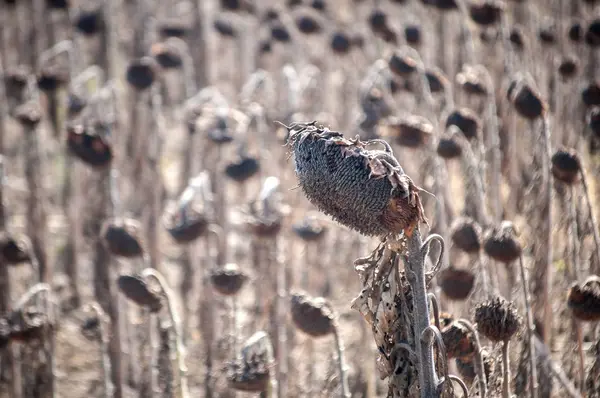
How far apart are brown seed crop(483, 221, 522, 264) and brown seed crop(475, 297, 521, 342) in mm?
483

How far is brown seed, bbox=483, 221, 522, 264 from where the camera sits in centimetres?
250

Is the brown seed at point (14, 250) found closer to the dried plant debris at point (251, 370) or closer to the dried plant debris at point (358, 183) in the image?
the dried plant debris at point (251, 370)

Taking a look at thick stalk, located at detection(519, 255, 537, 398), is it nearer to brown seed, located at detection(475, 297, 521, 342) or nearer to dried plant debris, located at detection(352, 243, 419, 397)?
brown seed, located at detection(475, 297, 521, 342)

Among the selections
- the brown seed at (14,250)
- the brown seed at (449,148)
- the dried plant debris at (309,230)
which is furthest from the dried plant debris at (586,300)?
the brown seed at (14,250)

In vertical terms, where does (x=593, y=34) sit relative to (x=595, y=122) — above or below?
above

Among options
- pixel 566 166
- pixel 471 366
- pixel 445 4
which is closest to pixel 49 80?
pixel 445 4

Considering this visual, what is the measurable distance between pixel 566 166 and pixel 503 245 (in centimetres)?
47

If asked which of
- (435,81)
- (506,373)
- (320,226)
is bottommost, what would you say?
(506,373)

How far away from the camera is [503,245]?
2518 millimetres

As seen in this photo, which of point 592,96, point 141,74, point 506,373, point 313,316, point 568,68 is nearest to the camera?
point 506,373

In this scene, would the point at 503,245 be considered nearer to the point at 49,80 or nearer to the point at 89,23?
the point at 49,80

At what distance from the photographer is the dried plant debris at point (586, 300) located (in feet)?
7.41

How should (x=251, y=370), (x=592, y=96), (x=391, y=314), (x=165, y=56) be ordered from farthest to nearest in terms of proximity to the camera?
1. (x=165, y=56)
2. (x=592, y=96)
3. (x=251, y=370)
4. (x=391, y=314)

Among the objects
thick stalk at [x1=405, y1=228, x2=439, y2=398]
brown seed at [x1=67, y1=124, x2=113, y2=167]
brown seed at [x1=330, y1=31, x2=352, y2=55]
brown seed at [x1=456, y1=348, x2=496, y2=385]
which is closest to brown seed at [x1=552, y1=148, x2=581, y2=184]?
brown seed at [x1=456, y1=348, x2=496, y2=385]
